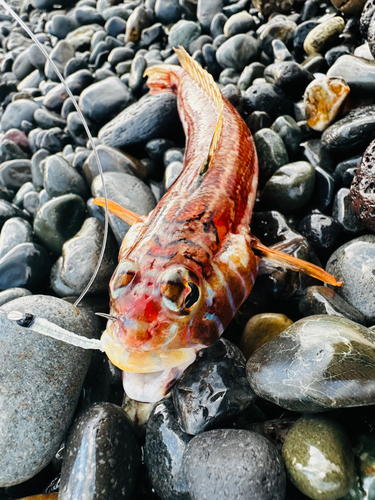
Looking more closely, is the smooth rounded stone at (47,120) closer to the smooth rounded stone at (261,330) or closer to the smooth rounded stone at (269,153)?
the smooth rounded stone at (269,153)

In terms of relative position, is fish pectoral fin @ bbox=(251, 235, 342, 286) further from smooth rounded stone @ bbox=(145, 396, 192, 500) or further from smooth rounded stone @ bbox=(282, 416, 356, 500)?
smooth rounded stone @ bbox=(145, 396, 192, 500)

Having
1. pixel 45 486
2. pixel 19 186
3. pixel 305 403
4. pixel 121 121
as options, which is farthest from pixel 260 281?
pixel 19 186

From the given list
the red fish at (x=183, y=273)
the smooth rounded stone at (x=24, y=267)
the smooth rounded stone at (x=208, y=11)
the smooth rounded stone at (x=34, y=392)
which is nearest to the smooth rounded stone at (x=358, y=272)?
→ the red fish at (x=183, y=273)

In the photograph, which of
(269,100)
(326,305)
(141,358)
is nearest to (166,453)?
(141,358)

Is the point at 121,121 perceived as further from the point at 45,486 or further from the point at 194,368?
the point at 45,486

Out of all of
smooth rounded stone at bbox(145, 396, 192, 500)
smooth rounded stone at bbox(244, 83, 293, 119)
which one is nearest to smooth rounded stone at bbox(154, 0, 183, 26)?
smooth rounded stone at bbox(244, 83, 293, 119)

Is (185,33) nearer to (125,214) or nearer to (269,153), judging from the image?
(269,153)
